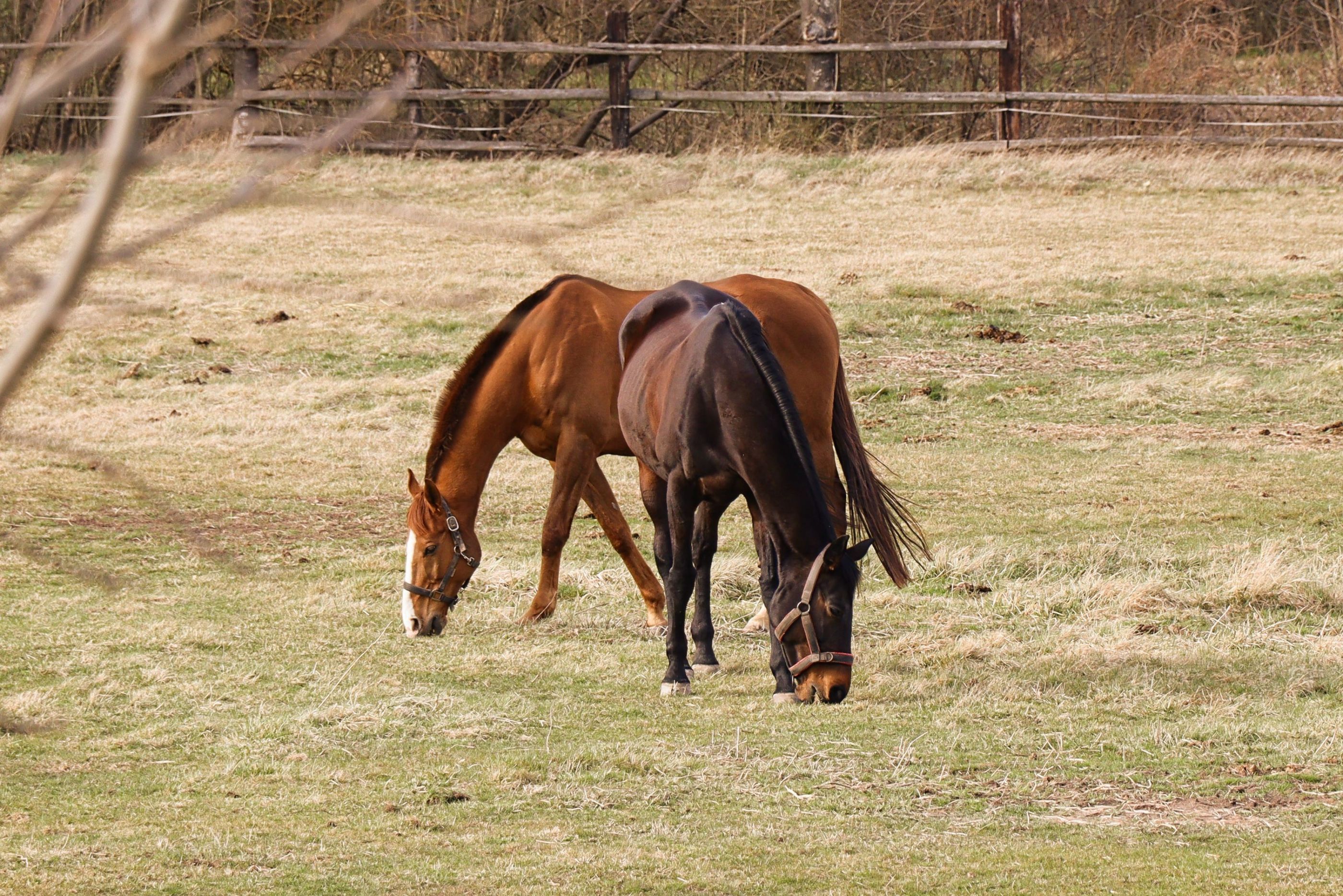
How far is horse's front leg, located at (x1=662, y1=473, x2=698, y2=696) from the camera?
6.36 metres

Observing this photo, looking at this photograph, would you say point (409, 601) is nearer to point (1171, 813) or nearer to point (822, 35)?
point (1171, 813)

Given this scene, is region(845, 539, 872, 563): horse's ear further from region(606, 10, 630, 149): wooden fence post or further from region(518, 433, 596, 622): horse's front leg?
region(606, 10, 630, 149): wooden fence post

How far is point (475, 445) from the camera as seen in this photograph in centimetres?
771

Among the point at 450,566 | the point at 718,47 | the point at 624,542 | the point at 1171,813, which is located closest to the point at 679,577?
the point at 450,566

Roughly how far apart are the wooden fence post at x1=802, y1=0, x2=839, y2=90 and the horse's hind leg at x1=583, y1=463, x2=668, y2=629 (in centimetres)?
1569

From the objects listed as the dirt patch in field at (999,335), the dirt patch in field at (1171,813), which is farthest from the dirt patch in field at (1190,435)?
the dirt patch in field at (1171,813)

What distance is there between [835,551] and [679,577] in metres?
1.05

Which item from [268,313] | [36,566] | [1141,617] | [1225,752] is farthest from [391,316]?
[1225,752]

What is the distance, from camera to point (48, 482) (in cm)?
1105

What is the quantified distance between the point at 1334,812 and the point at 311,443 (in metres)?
8.79

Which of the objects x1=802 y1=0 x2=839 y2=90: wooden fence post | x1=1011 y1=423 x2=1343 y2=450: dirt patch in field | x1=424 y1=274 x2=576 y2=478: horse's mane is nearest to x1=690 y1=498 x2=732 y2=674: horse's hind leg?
x1=424 y1=274 x2=576 y2=478: horse's mane

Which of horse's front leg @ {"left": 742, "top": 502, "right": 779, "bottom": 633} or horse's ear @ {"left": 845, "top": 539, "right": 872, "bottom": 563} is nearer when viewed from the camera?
horse's ear @ {"left": 845, "top": 539, "right": 872, "bottom": 563}

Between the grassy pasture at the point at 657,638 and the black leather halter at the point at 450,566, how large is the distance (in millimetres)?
233

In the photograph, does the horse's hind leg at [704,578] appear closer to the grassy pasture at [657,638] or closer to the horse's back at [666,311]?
the grassy pasture at [657,638]
